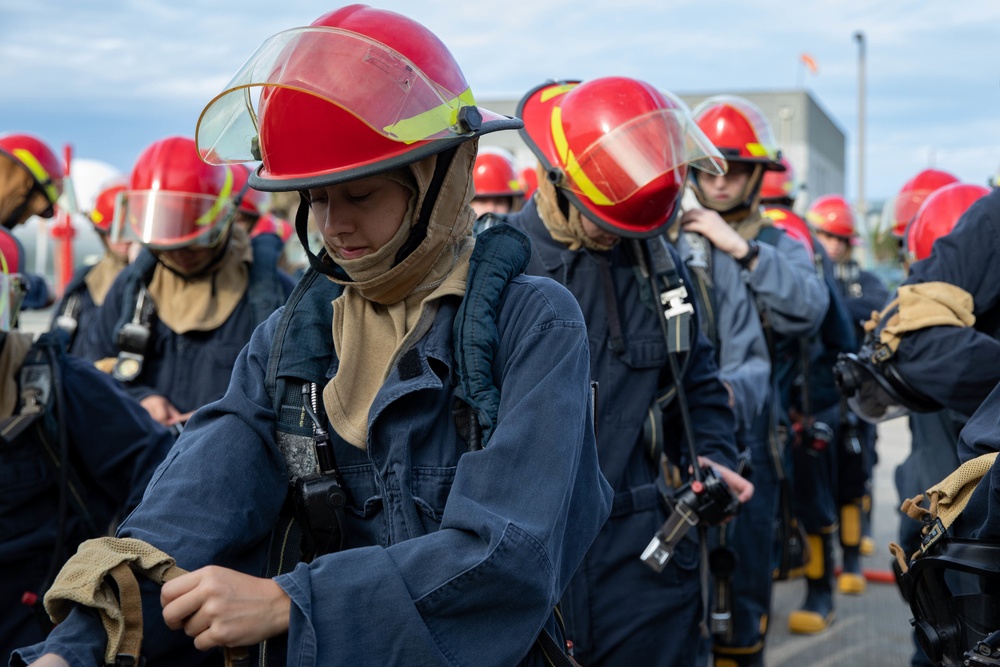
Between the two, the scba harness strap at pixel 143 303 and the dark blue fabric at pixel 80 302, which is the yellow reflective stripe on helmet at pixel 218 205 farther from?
the dark blue fabric at pixel 80 302

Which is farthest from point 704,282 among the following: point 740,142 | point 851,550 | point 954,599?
point 851,550

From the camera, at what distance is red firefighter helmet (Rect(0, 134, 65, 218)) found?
577 centimetres

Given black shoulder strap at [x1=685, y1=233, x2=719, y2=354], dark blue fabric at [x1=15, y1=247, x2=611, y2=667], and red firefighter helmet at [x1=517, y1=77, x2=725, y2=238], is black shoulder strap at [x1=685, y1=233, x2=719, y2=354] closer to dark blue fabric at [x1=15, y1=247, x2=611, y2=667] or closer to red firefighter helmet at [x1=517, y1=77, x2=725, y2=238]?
red firefighter helmet at [x1=517, y1=77, x2=725, y2=238]

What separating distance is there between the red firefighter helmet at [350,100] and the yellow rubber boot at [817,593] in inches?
196

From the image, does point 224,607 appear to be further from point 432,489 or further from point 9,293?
point 9,293

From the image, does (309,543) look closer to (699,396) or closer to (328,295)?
(328,295)

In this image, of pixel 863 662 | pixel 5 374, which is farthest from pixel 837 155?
pixel 5 374

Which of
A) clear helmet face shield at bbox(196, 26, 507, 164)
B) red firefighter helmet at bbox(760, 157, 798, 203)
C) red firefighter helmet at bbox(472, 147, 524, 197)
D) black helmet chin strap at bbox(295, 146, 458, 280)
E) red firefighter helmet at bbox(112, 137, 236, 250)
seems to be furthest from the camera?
red firefighter helmet at bbox(472, 147, 524, 197)

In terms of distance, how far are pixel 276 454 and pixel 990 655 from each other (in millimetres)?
1336

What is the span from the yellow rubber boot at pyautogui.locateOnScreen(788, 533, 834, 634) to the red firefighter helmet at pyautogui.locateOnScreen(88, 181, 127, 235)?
488 centimetres

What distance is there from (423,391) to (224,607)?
18.8 inches

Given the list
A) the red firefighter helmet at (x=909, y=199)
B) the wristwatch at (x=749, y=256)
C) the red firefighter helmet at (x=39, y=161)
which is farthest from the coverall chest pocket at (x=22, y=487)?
the red firefighter helmet at (x=909, y=199)

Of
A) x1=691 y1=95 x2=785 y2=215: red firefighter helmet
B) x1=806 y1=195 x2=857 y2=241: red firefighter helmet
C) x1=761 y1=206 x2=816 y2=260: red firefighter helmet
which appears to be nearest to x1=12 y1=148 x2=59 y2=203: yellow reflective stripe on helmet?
x1=691 y1=95 x2=785 y2=215: red firefighter helmet

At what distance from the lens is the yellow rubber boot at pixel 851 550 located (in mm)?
7062
